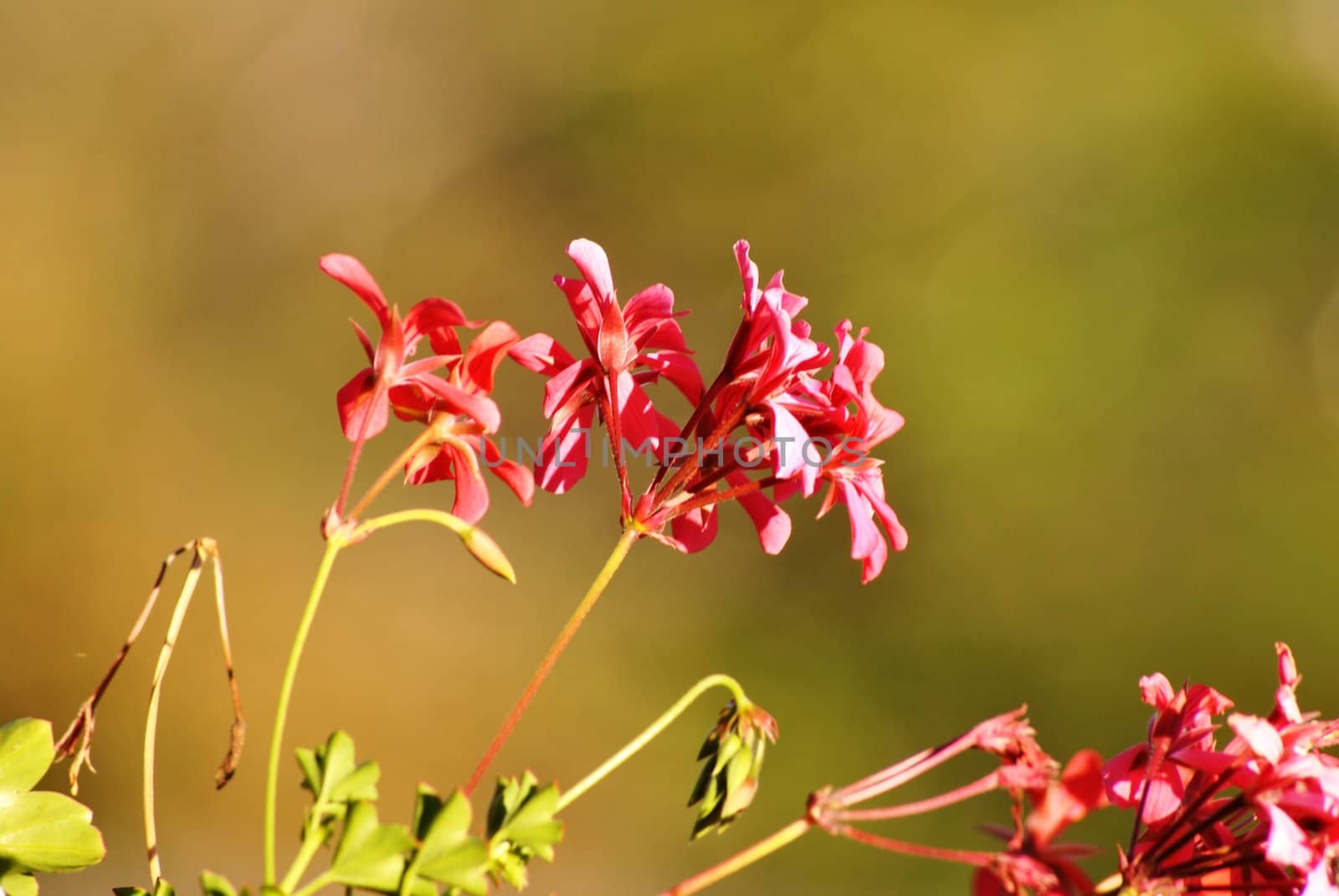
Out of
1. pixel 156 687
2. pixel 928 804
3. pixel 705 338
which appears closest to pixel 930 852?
pixel 928 804

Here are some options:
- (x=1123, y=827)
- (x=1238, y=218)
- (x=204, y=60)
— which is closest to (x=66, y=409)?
(x=204, y=60)

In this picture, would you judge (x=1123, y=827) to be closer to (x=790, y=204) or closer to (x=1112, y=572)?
(x=1112, y=572)

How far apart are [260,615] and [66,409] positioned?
0.54 meters

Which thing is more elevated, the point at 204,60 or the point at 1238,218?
the point at 1238,218

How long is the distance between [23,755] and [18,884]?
0.04 metres

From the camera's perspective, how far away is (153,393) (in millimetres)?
2258

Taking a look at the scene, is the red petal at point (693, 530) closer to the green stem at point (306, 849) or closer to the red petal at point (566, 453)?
the red petal at point (566, 453)

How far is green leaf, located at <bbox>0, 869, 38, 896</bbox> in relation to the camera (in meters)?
0.33

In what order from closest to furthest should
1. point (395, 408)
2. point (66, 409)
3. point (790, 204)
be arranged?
1. point (395, 408)
2. point (66, 409)
3. point (790, 204)

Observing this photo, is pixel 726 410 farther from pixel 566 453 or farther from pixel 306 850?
pixel 306 850

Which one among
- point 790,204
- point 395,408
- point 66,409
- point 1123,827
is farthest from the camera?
point 790,204

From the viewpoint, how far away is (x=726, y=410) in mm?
367

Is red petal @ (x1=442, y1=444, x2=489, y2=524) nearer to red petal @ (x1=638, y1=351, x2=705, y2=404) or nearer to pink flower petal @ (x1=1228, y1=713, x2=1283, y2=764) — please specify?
red petal @ (x1=638, y1=351, x2=705, y2=404)

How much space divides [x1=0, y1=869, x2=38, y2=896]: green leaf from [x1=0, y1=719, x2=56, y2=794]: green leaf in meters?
0.02
